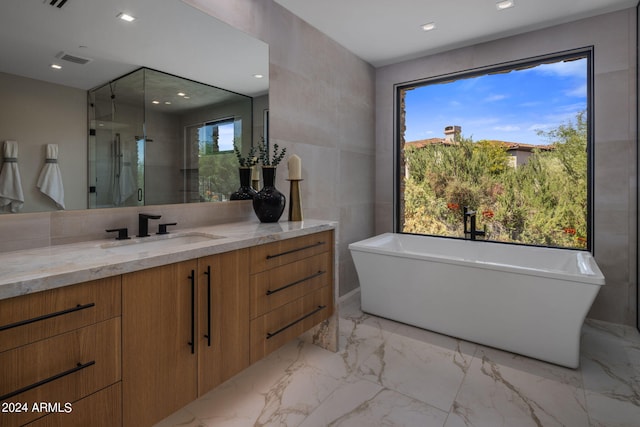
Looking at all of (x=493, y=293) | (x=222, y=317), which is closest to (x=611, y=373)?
(x=493, y=293)

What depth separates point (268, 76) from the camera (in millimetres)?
2588

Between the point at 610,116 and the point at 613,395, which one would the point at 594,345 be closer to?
the point at 613,395

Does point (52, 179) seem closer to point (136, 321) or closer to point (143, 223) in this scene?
point (143, 223)

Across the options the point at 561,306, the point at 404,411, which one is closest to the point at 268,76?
the point at 404,411

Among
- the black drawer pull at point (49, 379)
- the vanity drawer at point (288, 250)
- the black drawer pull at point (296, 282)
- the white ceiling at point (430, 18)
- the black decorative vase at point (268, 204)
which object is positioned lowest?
the black drawer pull at point (49, 379)

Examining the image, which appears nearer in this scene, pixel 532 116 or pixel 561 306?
pixel 561 306

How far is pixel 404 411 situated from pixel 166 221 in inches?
66.5

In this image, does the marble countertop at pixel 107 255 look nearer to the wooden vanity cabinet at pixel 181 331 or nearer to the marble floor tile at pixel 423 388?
the wooden vanity cabinet at pixel 181 331

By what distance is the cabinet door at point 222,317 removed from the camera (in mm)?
1499

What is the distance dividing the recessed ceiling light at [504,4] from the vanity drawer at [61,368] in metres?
3.22

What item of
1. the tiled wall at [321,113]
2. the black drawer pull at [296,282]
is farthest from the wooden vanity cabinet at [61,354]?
the tiled wall at [321,113]

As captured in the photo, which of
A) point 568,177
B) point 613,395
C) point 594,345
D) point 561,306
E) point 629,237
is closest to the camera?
point 613,395

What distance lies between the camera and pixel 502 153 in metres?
3.38

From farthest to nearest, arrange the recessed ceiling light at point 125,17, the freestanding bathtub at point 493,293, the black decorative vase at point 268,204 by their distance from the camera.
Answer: the black decorative vase at point 268,204 → the freestanding bathtub at point 493,293 → the recessed ceiling light at point 125,17
